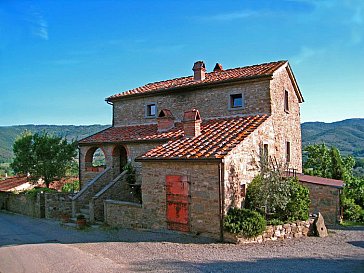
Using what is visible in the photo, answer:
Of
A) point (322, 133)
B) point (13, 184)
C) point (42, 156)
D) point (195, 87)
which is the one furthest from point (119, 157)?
point (322, 133)

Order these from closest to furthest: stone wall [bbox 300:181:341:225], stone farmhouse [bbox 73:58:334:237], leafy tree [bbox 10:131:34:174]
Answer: stone farmhouse [bbox 73:58:334:237], stone wall [bbox 300:181:341:225], leafy tree [bbox 10:131:34:174]

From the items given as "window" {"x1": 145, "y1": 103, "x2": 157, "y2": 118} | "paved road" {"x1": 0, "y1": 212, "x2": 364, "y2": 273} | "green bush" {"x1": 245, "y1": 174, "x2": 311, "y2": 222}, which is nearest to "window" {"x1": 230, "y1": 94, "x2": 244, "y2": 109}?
"green bush" {"x1": 245, "y1": 174, "x2": 311, "y2": 222}

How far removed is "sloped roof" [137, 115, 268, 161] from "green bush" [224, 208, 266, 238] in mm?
2181

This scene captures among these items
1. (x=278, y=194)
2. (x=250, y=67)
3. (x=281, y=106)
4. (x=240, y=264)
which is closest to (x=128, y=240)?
(x=240, y=264)

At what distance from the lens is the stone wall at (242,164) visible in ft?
39.3

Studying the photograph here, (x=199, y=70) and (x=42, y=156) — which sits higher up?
(x=199, y=70)

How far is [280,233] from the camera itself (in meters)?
12.4

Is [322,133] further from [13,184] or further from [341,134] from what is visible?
[13,184]

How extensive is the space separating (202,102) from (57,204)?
9.92 meters

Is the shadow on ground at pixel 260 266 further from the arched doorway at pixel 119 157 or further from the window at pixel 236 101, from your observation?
the arched doorway at pixel 119 157

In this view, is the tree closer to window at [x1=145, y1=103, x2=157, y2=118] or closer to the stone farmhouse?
the stone farmhouse

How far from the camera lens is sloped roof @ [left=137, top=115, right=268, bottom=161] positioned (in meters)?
12.4

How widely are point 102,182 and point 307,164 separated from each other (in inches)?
679

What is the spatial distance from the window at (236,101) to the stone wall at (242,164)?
2.61 metres
